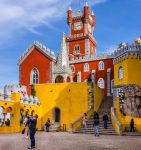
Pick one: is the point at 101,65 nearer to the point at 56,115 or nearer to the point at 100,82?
the point at 100,82

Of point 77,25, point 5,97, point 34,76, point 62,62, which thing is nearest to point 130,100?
point 62,62

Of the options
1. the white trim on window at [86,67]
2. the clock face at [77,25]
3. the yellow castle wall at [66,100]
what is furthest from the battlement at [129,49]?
the clock face at [77,25]

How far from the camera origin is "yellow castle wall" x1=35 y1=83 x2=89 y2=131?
112ft

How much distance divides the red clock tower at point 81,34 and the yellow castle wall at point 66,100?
1963 cm

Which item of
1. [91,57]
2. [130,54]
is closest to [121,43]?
[130,54]

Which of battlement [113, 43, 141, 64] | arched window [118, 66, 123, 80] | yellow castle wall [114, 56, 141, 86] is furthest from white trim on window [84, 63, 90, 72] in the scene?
yellow castle wall [114, 56, 141, 86]

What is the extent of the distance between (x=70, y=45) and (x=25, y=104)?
28.0 m

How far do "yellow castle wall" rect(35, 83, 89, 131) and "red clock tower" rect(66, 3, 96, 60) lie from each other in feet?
64.4

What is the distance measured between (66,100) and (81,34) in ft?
83.9

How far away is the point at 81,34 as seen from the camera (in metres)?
57.9

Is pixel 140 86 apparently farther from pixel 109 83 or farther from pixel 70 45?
pixel 70 45

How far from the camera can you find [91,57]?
48625 mm

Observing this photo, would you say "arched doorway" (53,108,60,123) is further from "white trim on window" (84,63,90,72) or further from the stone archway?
"white trim on window" (84,63,90,72)

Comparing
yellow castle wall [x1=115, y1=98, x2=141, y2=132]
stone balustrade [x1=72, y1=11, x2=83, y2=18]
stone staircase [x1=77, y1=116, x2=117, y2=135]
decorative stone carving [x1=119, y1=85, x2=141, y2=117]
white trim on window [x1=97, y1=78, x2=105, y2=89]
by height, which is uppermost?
stone balustrade [x1=72, y1=11, x2=83, y2=18]
